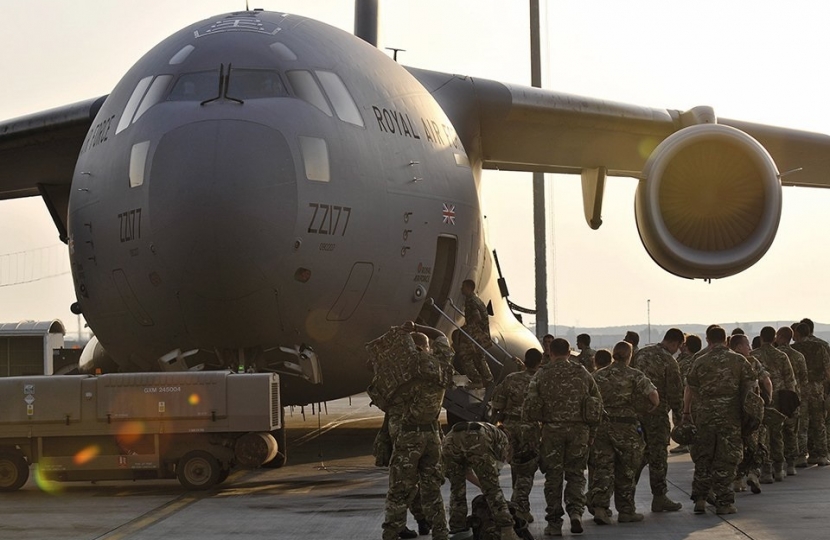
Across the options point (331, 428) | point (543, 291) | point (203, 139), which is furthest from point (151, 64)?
point (543, 291)

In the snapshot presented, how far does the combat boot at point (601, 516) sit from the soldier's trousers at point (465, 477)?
152cm

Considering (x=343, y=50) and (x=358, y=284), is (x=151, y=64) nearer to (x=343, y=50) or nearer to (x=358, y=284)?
(x=343, y=50)

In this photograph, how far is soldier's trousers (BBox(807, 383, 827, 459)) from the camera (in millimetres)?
14297

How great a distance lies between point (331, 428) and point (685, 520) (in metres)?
11.5

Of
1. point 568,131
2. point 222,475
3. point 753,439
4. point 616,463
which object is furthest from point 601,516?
point 568,131

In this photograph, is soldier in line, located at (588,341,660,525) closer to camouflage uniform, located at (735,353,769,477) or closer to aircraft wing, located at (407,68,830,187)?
camouflage uniform, located at (735,353,769,477)

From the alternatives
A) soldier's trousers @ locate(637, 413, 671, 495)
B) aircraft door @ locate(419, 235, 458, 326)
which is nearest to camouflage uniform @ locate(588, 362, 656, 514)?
soldier's trousers @ locate(637, 413, 671, 495)

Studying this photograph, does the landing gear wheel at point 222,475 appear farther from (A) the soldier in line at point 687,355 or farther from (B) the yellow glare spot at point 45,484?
(A) the soldier in line at point 687,355

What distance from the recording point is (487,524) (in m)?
8.73

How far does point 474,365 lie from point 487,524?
6325mm

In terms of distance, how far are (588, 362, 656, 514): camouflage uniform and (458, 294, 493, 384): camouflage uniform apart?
4364 mm

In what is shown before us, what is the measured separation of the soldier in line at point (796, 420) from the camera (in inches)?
525

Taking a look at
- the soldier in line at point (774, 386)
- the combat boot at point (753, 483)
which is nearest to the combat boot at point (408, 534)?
the combat boot at point (753, 483)

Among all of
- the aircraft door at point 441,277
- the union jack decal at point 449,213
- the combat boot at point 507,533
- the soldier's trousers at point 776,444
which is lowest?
the combat boot at point 507,533
